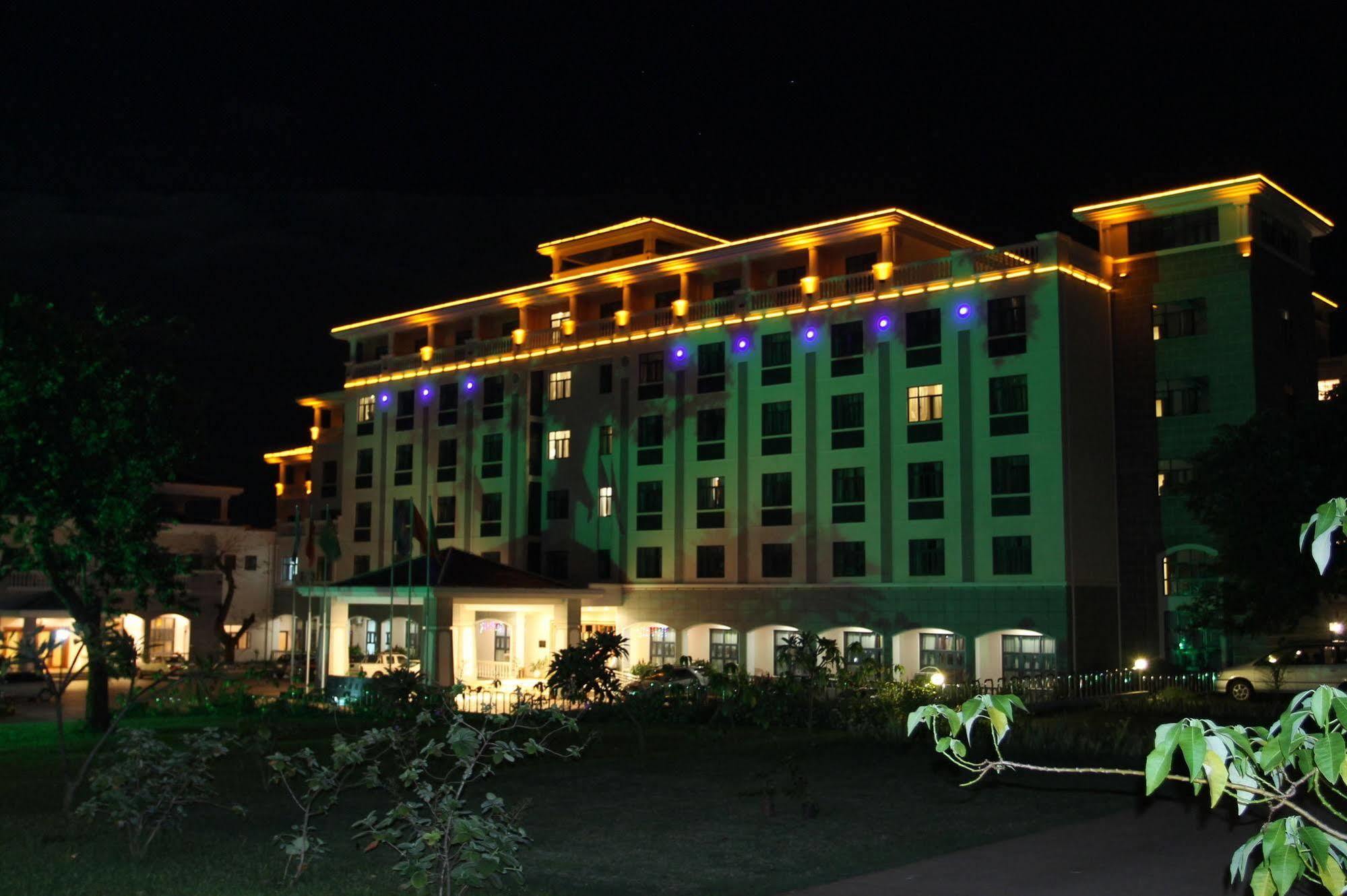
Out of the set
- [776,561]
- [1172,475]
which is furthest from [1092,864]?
[776,561]

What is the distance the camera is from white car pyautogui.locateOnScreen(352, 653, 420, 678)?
34.6 meters

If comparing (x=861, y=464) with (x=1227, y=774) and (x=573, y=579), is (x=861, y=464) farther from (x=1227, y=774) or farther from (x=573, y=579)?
(x=1227, y=774)

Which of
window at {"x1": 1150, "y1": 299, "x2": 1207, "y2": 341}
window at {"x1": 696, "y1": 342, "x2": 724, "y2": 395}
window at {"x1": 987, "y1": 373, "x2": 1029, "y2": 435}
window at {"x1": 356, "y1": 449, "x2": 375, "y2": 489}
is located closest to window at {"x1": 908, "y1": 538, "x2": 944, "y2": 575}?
window at {"x1": 987, "y1": 373, "x2": 1029, "y2": 435}

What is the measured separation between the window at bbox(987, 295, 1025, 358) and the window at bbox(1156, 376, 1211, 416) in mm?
4891

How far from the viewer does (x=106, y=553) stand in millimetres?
26234

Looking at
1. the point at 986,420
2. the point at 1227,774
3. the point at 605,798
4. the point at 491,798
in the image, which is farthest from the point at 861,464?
the point at 1227,774

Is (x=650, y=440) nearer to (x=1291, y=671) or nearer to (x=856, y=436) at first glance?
(x=856, y=436)

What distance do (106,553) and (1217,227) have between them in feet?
108

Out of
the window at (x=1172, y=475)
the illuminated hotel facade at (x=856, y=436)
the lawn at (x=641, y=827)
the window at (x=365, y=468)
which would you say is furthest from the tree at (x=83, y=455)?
the window at (x=365, y=468)

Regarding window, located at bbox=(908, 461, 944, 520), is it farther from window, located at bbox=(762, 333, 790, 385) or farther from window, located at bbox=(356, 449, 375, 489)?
window, located at bbox=(356, 449, 375, 489)

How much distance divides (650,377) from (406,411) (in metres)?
14.2

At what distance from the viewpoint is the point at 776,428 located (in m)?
47.5

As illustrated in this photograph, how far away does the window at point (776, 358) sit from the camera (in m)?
47.2


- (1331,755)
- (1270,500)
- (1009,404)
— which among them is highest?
(1009,404)
